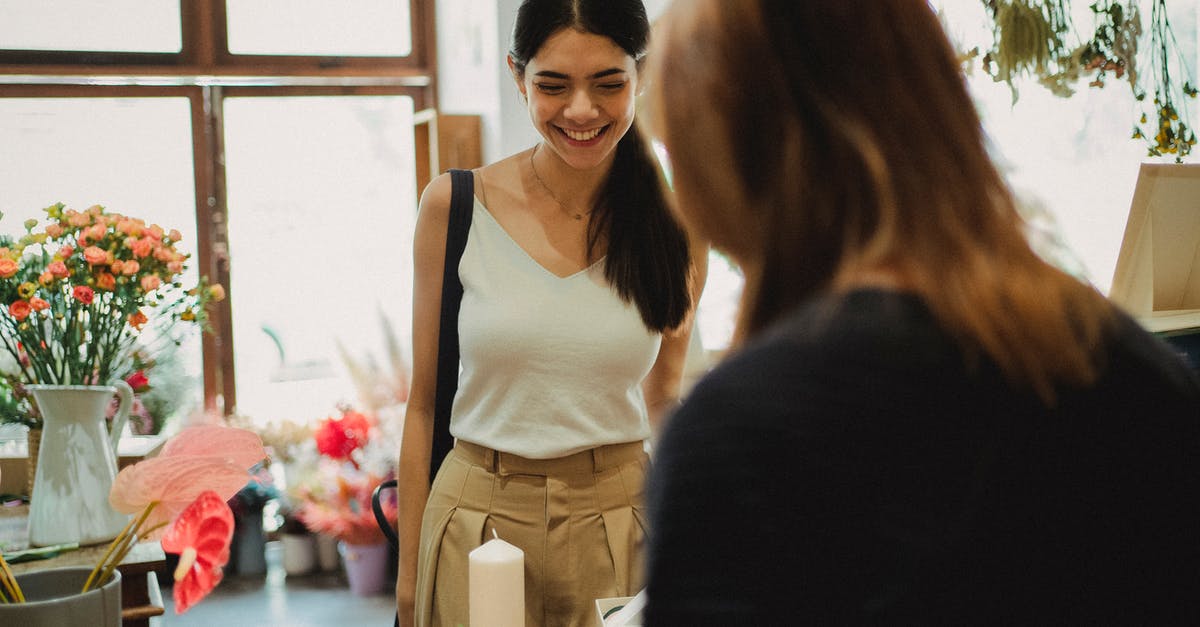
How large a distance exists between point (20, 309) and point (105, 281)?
14 centimetres

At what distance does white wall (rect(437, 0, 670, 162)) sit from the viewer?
373 centimetres

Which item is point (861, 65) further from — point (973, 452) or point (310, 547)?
point (310, 547)

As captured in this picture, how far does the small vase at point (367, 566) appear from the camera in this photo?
3820 mm

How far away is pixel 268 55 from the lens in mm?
4359

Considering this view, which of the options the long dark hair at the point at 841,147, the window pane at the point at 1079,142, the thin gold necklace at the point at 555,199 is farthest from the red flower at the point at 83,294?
the window pane at the point at 1079,142

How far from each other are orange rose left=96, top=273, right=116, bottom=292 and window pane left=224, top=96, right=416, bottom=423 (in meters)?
2.52

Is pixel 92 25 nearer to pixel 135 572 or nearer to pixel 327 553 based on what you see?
pixel 327 553

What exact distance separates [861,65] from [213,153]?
166 inches

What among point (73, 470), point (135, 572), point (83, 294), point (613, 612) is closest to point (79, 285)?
point (83, 294)

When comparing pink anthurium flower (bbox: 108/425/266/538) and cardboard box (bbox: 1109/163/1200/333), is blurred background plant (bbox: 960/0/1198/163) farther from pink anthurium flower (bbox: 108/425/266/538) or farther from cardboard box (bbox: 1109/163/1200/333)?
pink anthurium flower (bbox: 108/425/266/538)

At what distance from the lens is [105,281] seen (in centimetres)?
179

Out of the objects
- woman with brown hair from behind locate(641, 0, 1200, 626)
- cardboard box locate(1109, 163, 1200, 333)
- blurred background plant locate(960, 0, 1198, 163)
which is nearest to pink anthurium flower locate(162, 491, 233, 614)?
woman with brown hair from behind locate(641, 0, 1200, 626)

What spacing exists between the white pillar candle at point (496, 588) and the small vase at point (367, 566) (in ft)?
9.40

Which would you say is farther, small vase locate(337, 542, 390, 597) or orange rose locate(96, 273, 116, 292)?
small vase locate(337, 542, 390, 597)
